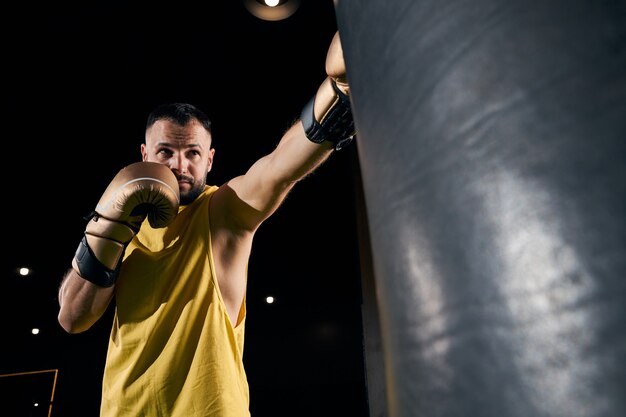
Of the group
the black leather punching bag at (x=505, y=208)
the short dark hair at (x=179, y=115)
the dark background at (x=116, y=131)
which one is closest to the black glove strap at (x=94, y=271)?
the short dark hair at (x=179, y=115)

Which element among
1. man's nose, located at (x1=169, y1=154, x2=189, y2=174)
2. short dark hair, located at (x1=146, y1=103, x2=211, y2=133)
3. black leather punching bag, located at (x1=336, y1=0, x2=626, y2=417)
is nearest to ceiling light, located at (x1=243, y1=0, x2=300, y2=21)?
short dark hair, located at (x1=146, y1=103, x2=211, y2=133)

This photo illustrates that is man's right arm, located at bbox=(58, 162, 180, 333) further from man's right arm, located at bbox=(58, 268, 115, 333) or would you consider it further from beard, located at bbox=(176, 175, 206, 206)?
beard, located at bbox=(176, 175, 206, 206)

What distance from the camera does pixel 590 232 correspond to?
6.0 inches

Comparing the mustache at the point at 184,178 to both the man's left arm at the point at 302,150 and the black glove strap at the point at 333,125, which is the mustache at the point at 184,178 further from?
the black glove strap at the point at 333,125

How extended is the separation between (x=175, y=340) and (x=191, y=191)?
486mm

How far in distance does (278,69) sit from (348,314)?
17.7ft

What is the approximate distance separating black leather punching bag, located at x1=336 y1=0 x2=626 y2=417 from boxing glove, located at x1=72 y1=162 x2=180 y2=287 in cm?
99

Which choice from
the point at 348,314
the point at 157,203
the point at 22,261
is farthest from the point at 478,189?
the point at 348,314

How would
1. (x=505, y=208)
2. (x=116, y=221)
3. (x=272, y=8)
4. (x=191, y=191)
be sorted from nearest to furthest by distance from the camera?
(x=505, y=208) → (x=116, y=221) → (x=191, y=191) → (x=272, y=8)

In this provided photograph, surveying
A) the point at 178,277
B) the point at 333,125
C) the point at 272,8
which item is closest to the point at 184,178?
the point at 178,277

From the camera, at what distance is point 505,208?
18cm

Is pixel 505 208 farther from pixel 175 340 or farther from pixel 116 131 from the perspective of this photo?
pixel 116 131

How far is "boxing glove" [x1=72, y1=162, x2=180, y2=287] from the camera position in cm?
112

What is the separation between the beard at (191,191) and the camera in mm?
1365
